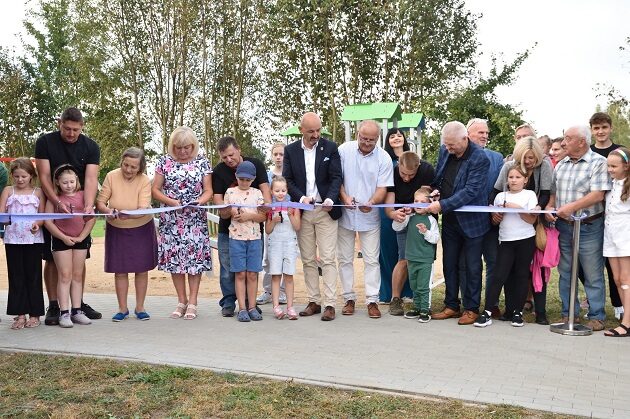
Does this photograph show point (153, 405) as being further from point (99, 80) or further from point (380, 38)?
point (99, 80)

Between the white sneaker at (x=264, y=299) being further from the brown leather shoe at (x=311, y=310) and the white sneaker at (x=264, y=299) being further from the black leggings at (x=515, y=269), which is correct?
the black leggings at (x=515, y=269)

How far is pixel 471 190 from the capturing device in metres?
7.25

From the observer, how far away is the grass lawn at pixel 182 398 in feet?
14.4

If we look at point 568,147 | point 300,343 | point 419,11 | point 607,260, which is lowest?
point 300,343

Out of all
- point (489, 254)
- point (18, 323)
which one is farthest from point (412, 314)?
point (18, 323)

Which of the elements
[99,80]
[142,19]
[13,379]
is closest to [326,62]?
[142,19]

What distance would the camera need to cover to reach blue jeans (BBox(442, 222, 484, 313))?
7.35 meters

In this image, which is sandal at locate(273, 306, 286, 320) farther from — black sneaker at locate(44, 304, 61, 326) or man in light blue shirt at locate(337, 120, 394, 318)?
black sneaker at locate(44, 304, 61, 326)

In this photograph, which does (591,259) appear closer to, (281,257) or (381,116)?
(281,257)

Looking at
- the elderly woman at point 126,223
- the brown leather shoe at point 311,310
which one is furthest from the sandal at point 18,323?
the brown leather shoe at point 311,310

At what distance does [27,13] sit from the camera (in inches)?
1825

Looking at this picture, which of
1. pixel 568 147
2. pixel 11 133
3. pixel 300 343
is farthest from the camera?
pixel 11 133

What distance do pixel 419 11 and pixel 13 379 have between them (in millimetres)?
23837

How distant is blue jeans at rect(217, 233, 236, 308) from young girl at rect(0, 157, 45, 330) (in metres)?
1.90
